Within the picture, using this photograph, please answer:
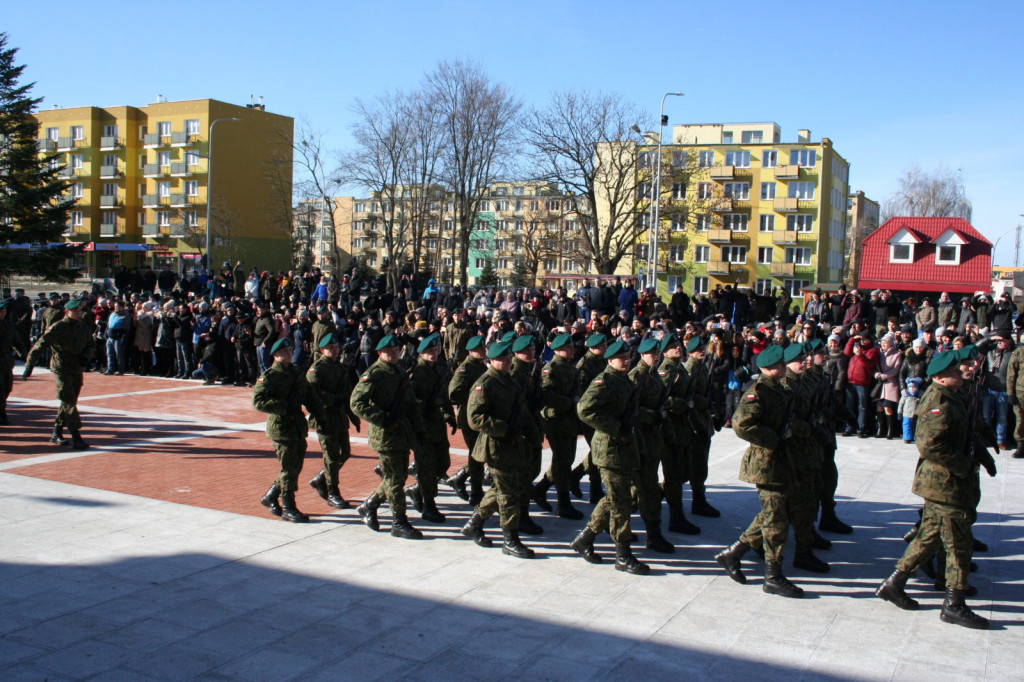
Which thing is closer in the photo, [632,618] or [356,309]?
[632,618]

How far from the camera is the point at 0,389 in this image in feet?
41.1

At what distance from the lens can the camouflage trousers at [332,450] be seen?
8578 millimetres

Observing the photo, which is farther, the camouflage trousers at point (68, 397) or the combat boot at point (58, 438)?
the combat boot at point (58, 438)

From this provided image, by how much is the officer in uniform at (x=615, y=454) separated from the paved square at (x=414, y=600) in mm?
284

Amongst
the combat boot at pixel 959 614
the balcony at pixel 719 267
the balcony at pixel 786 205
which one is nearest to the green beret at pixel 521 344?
the combat boot at pixel 959 614

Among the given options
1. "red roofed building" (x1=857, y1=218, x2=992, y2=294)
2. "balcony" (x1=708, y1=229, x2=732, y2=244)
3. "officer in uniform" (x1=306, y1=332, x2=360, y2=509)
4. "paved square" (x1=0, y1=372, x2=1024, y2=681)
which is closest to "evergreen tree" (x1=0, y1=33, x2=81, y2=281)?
"paved square" (x1=0, y1=372, x2=1024, y2=681)

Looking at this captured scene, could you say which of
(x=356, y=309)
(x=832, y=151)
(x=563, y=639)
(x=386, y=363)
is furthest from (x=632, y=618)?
(x=832, y=151)

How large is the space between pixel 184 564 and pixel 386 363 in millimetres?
2473

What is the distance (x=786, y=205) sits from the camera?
63.8 meters

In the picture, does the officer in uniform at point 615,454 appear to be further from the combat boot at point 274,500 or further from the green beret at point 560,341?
the combat boot at point 274,500

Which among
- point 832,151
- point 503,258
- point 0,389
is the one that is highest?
point 832,151

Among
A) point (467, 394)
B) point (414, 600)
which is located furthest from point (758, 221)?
point (414, 600)

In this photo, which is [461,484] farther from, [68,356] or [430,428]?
[68,356]

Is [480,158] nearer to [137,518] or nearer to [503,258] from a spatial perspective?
[137,518]
